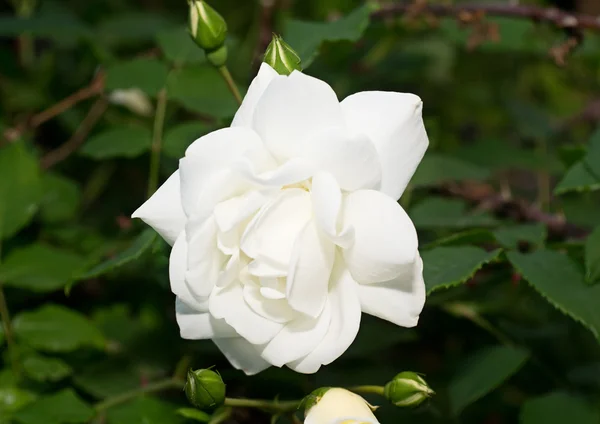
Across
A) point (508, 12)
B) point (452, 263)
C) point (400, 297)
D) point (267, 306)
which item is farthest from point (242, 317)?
point (508, 12)

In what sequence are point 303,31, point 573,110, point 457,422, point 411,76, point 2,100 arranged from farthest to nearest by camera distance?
point 573,110, point 411,76, point 2,100, point 457,422, point 303,31

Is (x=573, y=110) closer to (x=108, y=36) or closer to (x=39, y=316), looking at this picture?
(x=108, y=36)

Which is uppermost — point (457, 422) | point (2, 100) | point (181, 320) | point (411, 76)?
point (181, 320)

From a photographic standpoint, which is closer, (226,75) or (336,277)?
(336,277)

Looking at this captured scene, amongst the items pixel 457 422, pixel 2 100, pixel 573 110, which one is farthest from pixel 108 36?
pixel 573 110

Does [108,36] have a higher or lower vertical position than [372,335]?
higher

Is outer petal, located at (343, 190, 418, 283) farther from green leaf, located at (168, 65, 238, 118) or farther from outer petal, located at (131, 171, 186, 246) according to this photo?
green leaf, located at (168, 65, 238, 118)

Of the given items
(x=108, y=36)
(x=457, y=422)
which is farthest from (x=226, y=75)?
(x=108, y=36)

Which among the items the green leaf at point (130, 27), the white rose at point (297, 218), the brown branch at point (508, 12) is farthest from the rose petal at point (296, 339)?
the green leaf at point (130, 27)

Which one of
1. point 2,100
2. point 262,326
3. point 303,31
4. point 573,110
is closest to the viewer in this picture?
point 262,326
